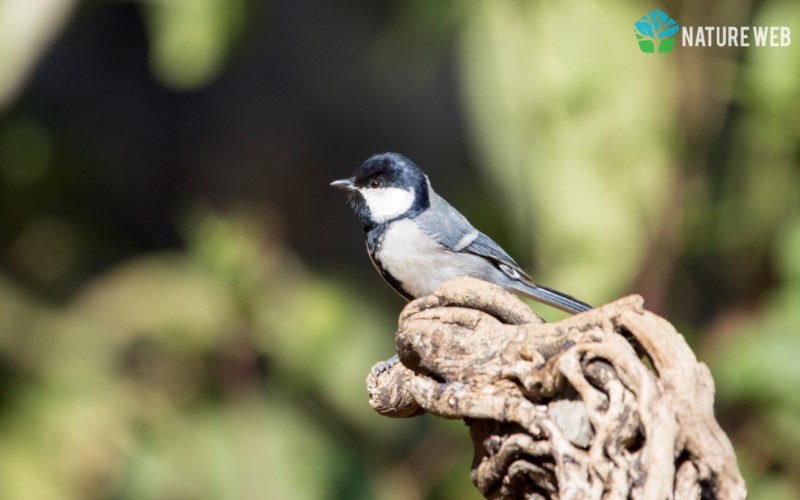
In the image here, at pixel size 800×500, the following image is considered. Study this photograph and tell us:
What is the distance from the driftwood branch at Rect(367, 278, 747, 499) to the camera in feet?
4.00

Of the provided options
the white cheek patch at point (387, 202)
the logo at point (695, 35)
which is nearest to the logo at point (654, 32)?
the logo at point (695, 35)

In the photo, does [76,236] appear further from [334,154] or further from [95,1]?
[334,154]

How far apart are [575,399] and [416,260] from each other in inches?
49.8

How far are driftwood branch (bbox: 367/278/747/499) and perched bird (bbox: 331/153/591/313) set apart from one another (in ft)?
3.23

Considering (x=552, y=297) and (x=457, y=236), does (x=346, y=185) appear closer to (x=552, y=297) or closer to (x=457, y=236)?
(x=457, y=236)

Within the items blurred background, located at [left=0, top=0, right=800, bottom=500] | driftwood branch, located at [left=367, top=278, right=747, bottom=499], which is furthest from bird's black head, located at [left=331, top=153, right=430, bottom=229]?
driftwood branch, located at [left=367, top=278, right=747, bottom=499]

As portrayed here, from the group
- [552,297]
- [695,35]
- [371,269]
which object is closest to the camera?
[552,297]

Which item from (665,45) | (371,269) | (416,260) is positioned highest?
(665,45)

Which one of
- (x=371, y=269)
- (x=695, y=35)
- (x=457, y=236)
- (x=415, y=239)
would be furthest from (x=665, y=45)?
(x=371, y=269)

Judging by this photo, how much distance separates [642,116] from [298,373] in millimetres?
1357

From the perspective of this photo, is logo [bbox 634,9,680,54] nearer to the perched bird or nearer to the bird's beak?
the perched bird

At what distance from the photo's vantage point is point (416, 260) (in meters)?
2.56

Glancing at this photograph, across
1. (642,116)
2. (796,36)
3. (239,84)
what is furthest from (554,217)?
(239,84)

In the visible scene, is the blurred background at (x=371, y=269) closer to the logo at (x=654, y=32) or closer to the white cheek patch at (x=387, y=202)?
the logo at (x=654, y=32)
